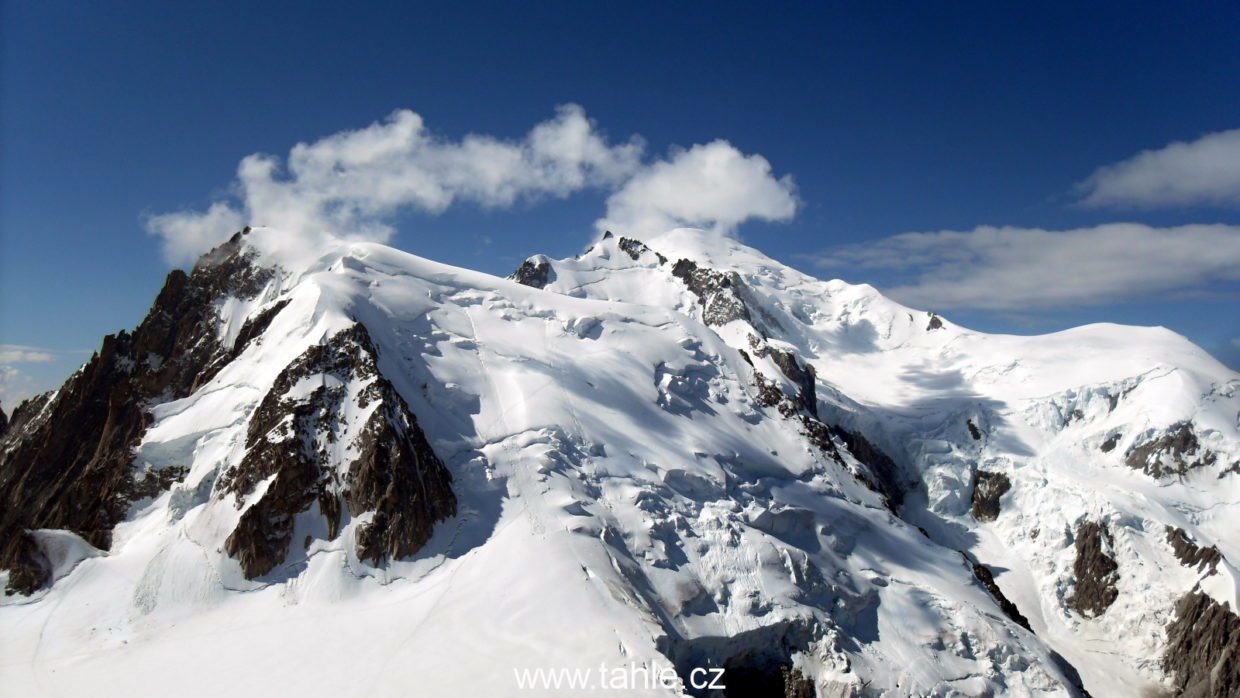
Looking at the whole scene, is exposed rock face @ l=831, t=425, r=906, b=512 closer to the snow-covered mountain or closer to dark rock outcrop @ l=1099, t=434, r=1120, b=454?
the snow-covered mountain

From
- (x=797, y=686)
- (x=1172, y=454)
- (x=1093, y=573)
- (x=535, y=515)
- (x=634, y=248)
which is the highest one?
(x=634, y=248)

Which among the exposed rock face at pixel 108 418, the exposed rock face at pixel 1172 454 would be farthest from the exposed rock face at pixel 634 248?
the exposed rock face at pixel 1172 454

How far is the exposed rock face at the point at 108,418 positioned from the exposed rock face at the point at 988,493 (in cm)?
9265

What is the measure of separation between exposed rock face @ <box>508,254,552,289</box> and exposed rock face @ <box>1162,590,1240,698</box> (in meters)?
99.4

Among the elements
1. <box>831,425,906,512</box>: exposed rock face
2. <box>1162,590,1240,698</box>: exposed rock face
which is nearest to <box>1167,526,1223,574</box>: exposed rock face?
<box>1162,590,1240,698</box>: exposed rock face

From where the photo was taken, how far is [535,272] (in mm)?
133125

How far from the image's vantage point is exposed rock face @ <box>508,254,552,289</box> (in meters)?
132

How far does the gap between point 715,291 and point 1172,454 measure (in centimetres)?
6913

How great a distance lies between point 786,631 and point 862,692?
6.24 m

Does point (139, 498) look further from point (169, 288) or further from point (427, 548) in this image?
point (169, 288)

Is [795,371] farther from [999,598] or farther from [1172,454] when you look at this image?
[1172,454]

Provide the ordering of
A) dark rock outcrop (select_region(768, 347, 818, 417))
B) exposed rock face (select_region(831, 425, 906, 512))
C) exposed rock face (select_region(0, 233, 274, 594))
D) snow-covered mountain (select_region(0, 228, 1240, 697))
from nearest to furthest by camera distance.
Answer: snow-covered mountain (select_region(0, 228, 1240, 697)) < exposed rock face (select_region(0, 233, 274, 594)) < dark rock outcrop (select_region(768, 347, 818, 417)) < exposed rock face (select_region(831, 425, 906, 512))

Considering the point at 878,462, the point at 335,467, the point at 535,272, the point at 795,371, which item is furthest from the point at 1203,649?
the point at 535,272

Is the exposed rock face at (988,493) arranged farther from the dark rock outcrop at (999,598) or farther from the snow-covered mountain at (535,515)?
the dark rock outcrop at (999,598)
